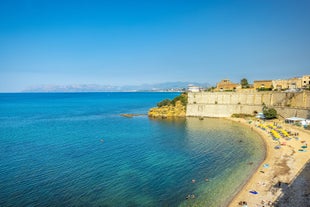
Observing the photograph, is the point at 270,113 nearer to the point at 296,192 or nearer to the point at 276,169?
the point at 276,169

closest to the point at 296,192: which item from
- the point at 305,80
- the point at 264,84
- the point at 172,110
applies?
the point at 172,110

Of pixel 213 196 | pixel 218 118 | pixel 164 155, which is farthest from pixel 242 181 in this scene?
pixel 218 118

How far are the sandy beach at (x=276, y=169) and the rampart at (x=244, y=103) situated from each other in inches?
463

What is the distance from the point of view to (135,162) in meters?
28.9

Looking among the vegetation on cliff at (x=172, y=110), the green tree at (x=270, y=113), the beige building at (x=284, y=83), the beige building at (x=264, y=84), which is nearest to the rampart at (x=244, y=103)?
the green tree at (x=270, y=113)

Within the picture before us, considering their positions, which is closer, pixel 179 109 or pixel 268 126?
pixel 268 126

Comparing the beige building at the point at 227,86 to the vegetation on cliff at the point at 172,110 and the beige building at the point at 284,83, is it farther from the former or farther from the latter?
the vegetation on cliff at the point at 172,110

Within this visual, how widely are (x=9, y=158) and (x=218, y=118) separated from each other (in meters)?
53.3

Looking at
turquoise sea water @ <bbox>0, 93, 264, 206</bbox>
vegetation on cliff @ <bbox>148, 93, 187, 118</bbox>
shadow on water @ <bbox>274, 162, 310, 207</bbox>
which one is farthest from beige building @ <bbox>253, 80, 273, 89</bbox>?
shadow on water @ <bbox>274, 162, 310, 207</bbox>

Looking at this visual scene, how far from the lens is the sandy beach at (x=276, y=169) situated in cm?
1881

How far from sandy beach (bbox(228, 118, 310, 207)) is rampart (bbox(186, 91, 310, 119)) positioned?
38.6 feet

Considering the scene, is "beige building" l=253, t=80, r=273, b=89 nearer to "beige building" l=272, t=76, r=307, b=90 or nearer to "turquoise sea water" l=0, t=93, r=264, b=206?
"beige building" l=272, t=76, r=307, b=90

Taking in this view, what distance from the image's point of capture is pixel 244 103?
65625 mm

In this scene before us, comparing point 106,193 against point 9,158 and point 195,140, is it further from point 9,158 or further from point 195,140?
point 195,140
